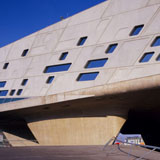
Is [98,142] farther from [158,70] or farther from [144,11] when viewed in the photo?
[144,11]

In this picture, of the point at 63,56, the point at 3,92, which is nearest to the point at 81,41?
the point at 63,56

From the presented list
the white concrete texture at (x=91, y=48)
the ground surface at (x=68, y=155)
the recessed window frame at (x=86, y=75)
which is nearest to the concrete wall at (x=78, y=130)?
the white concrete texture at (x=91, y=48)

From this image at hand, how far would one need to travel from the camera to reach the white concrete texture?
1662 cm

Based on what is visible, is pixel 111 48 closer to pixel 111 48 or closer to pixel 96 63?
pixel 111 48

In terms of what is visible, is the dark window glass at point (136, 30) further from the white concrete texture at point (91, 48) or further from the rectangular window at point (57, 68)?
the rectangular window at point (57, 68)

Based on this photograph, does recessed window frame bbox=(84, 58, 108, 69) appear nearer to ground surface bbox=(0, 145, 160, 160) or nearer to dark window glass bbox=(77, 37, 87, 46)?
dark window glass bbox=(77, 37, 87, 46)

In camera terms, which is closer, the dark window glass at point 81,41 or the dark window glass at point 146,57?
the dark window glass at point 146,57

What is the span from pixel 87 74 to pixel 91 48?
73.6 inches

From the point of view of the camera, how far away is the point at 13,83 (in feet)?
73.7

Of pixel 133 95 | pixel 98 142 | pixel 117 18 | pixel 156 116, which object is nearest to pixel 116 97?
pixel 133 95

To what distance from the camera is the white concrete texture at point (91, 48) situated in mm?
16625

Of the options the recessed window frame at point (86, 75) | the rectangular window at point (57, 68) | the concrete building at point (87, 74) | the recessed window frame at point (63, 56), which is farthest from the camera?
the recessed window frame at point (63, 56)

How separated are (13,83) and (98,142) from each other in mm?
8787

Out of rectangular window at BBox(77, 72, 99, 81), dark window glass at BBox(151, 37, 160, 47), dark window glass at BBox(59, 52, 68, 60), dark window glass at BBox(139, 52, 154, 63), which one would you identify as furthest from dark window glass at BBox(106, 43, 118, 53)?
dark window glass at BBox(59, 52, 68, 60)
